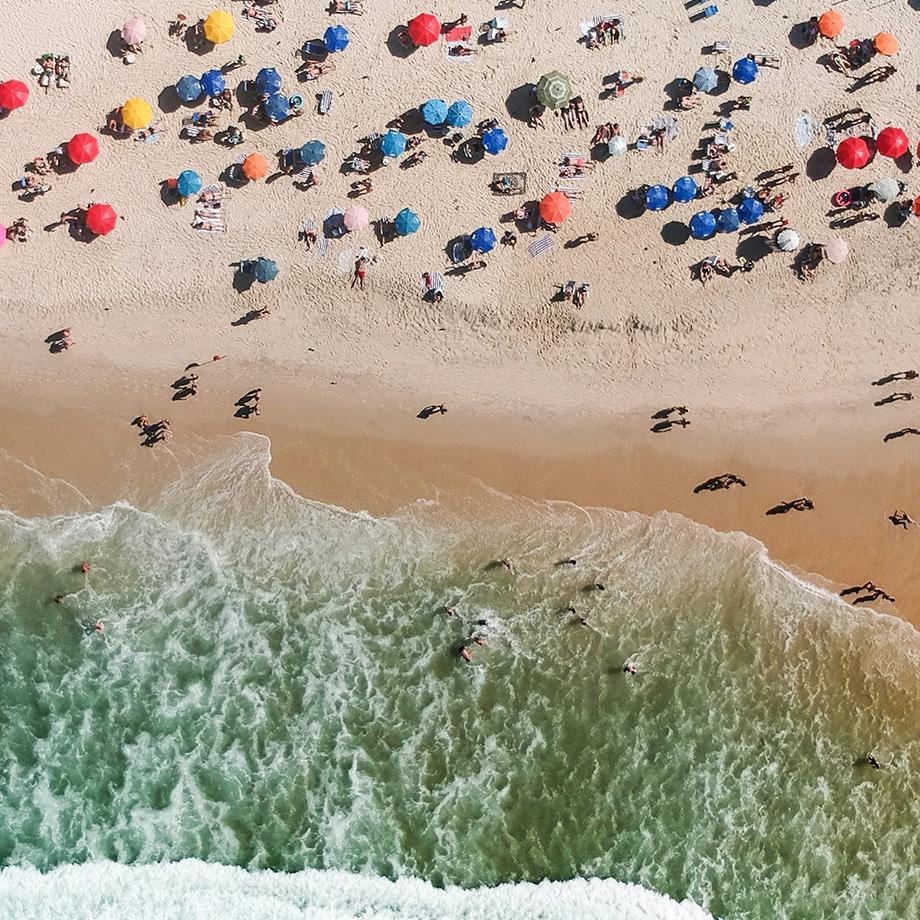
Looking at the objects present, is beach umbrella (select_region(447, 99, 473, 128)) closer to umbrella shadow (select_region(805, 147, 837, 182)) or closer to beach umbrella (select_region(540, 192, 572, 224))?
beach umbrella (select_region(540, 192, 572, 224))

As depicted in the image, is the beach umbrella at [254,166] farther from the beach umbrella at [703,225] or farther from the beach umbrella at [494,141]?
the beach umbrella at [703,225]

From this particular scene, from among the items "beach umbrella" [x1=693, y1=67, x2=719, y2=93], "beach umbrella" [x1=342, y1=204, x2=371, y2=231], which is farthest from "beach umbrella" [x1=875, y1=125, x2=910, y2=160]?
"beach umbrella" [x1=342, y1=204, x2=371, y2=231]

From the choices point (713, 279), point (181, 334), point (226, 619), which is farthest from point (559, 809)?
point (181, 334)

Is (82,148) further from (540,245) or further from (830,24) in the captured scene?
(830,24)

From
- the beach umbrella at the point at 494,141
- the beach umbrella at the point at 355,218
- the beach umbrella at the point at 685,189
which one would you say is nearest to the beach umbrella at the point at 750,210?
the beach umbrella at the point at 685,189

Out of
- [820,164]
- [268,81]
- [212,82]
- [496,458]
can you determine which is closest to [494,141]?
[268,81]

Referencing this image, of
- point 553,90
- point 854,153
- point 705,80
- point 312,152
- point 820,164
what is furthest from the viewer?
point 820,164

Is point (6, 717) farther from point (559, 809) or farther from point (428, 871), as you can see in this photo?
point (559, 809)
